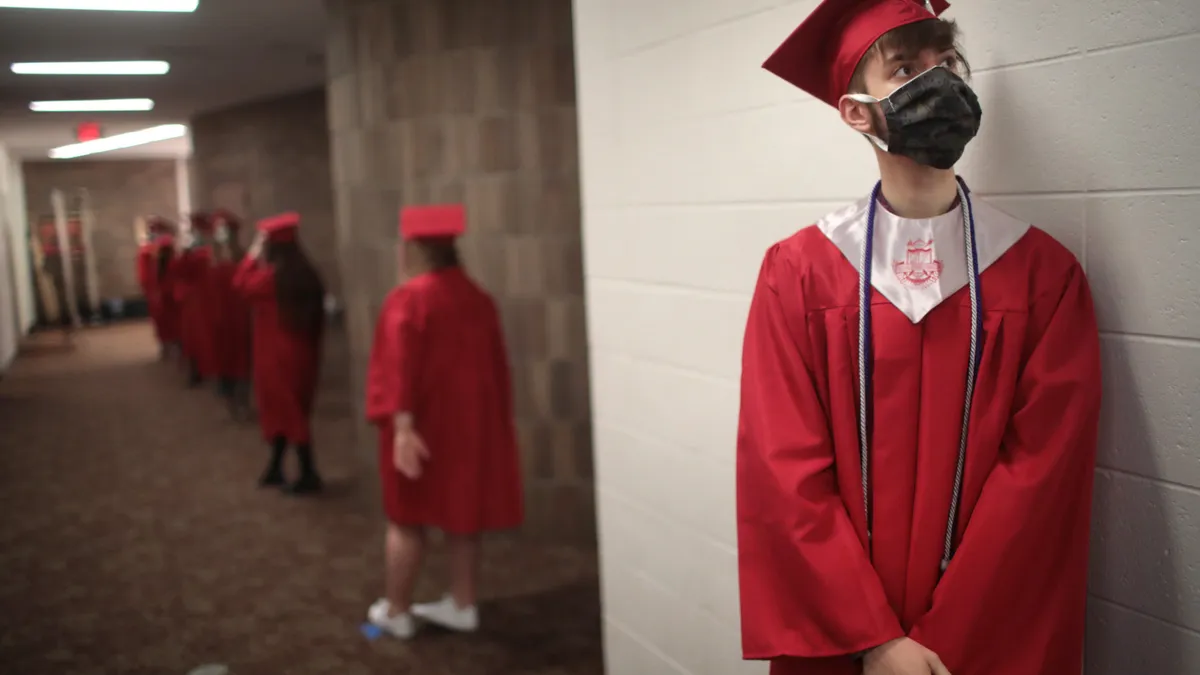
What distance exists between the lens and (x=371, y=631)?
11.5 ft

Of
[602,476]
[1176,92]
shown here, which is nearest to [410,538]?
[602,476]

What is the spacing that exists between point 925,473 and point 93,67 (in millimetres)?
6832

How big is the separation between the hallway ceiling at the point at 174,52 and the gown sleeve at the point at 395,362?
261cm

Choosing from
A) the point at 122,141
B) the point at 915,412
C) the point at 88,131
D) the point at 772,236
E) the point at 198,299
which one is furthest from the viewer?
the point at 122,141

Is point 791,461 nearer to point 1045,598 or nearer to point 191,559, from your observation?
point 1045,598

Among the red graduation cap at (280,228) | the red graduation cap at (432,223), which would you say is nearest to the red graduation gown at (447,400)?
the red graduation cap at (432,223)

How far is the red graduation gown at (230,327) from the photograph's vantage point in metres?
7.47

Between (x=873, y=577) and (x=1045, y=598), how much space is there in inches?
8.8

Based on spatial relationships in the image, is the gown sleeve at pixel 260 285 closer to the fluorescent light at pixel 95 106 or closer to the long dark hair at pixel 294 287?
the long dark hair at pixel 294 287

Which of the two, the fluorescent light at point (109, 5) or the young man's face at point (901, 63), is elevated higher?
the fluorescent light at point (109, 5)

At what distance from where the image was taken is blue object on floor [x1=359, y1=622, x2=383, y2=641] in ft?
11.4

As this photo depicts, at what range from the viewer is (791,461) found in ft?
4.65

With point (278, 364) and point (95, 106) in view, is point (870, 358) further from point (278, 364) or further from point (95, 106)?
point (95, 106)

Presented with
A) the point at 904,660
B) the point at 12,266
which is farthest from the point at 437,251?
the point at 12,266
